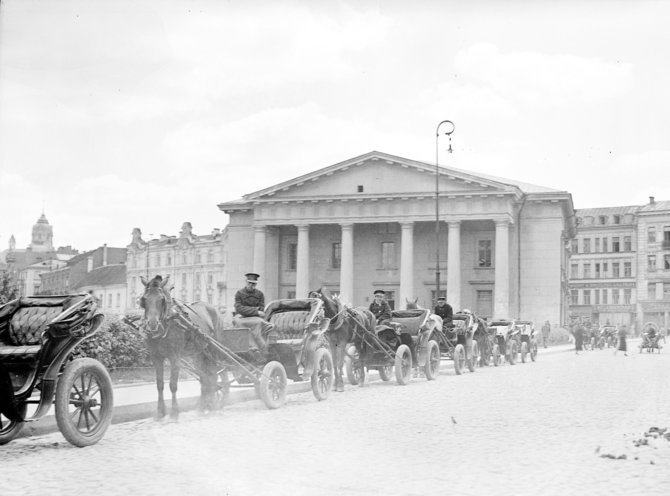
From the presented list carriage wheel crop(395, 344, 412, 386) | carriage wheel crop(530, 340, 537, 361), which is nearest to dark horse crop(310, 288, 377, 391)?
carriage wheel crop(395, 344, 412, 386)

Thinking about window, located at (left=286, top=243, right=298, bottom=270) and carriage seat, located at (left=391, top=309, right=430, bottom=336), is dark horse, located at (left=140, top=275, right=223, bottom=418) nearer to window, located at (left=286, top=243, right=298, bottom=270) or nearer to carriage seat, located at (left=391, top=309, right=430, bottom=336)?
carriage seat, located at (left=391, top=309, right=430, bottom=336)

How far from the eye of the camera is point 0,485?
6.87 meters

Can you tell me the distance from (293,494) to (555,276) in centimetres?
5105

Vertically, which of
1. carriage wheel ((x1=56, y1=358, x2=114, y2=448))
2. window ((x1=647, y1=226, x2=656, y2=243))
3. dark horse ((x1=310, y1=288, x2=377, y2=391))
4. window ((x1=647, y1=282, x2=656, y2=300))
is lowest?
carriage wheel ((x1=56, y1=358, x2=114, y2=448))

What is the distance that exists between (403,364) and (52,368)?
10.7 m

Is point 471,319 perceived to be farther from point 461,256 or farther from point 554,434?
point 461,256

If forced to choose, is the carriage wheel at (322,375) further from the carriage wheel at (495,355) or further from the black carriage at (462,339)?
the carriage wheel at (495,355)

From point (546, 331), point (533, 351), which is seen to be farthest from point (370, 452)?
point (546, 331)

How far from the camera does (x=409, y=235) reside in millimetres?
56375

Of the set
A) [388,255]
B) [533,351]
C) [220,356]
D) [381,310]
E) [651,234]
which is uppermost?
[388,255]

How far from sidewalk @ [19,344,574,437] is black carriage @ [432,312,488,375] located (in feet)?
19.5

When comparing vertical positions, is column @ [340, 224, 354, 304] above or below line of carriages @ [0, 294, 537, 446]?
above

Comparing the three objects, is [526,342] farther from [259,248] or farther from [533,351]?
[259,248]

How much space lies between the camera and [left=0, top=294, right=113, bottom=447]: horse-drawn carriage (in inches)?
331
